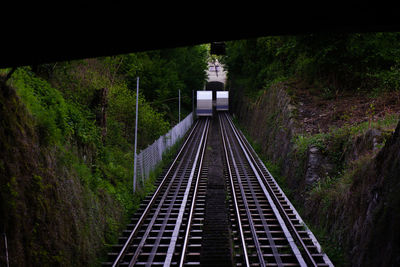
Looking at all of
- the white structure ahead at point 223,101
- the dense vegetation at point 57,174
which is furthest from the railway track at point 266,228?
the white structure ahead at point 223,101

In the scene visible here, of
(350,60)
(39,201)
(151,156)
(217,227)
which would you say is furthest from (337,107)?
(39,201)

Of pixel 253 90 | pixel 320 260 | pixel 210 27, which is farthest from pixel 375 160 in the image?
pixel 253 90

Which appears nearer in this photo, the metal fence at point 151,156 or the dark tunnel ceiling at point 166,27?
the dark tunnel ceiling at point 166,27

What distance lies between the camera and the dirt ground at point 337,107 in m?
14.2

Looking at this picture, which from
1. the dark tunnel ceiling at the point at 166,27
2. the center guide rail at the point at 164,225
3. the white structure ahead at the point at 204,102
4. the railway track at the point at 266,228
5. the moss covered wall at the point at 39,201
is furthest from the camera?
the white structure ahead at the point at 204,102

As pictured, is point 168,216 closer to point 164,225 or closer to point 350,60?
point 164,225

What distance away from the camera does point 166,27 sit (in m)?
4.84

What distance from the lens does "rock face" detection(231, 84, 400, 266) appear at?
6465 millimetres

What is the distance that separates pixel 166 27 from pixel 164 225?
7.69m

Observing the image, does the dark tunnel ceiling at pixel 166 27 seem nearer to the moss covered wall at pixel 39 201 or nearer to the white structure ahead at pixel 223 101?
the moss covered wall at pixel 39 201

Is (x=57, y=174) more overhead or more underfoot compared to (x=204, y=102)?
more underfoot

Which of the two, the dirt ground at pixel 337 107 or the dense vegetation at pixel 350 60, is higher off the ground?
the dense vegetation at pixel 350 60

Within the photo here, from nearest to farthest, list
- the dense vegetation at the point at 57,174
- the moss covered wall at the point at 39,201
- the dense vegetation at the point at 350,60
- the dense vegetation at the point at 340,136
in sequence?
1. the moss covered wall at the point at 39,201
2. the dense vegetation at the point at 57,174
3. the dense vegetation at the point at 340,136
4. the dense vegetation at the point at 350,60

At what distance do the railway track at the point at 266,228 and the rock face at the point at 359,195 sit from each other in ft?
2.51
